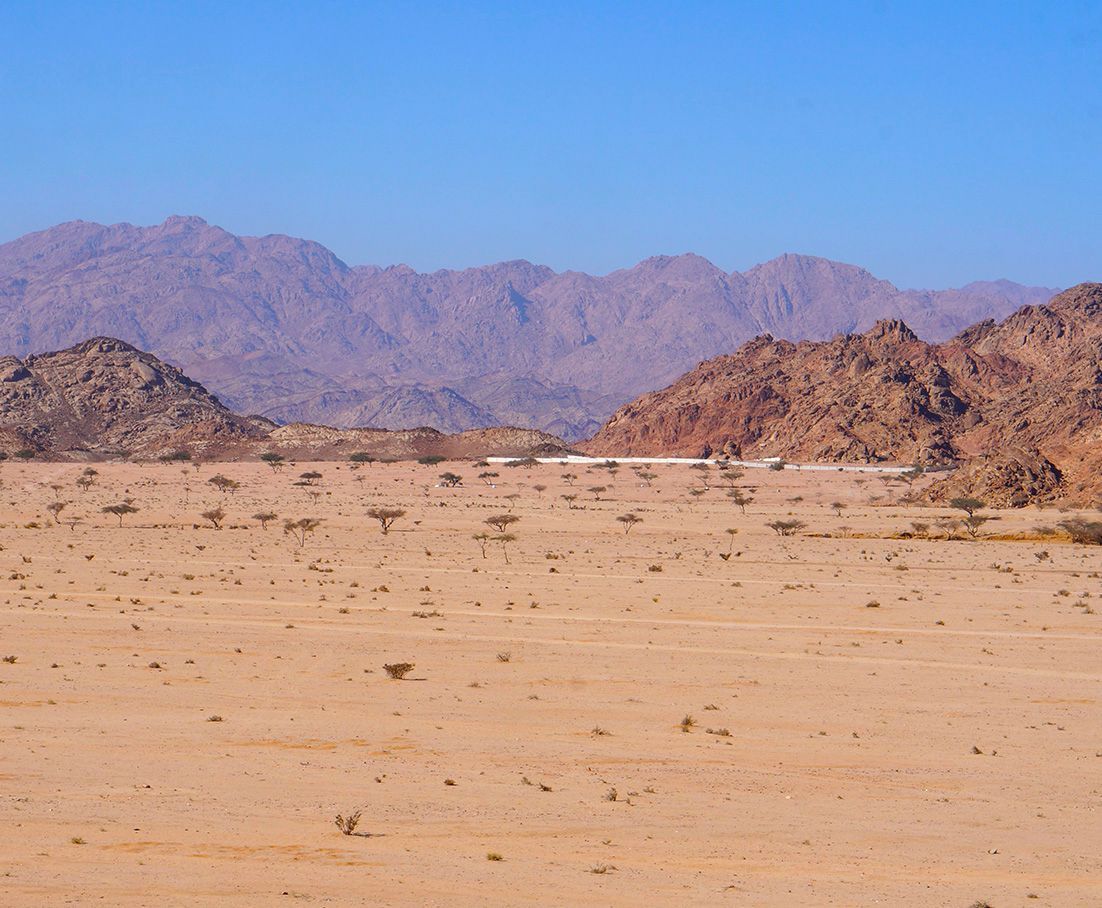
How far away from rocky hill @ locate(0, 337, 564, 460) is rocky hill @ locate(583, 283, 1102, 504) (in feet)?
47.5

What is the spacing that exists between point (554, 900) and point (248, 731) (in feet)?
24.1

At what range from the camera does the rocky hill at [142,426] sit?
4609 inches

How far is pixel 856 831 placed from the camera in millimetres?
14000

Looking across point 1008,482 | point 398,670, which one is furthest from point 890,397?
point 398,670

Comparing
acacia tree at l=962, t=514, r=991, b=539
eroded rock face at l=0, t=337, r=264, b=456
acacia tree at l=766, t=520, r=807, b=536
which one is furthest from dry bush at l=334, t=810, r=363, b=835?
Result: eroded rock face at l=0, t=337, r=264, b=456

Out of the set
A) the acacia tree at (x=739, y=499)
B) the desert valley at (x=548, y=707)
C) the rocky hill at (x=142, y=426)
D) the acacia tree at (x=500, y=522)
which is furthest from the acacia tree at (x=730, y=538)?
the rocky hill at (x=142, y=426)

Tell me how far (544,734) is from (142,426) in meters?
116

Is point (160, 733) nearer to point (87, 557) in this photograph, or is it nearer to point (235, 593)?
point (235, 593)

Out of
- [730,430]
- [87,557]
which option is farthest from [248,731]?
[730,430]

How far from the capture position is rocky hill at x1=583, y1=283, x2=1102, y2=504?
109m

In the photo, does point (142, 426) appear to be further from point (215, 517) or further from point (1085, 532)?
point (1085, 532)

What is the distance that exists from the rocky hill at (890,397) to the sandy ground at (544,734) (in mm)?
67909

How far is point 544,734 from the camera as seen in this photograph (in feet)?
59.8

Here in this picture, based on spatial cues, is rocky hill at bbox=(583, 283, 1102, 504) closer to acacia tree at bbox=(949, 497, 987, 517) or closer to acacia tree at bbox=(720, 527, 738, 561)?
acacia tree at bbox=(949, 497, 987, 517)
